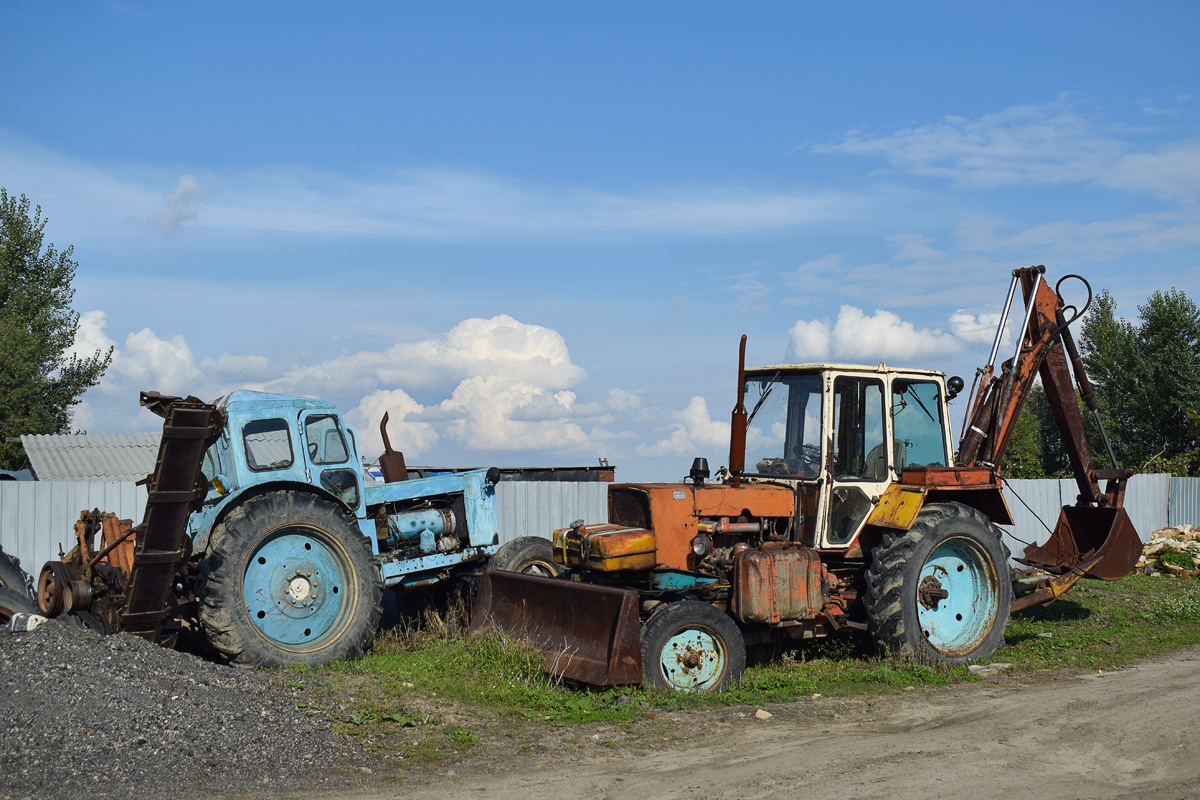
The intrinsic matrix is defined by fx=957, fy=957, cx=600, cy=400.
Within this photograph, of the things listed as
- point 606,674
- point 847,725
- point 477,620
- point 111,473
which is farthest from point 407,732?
point 111,473

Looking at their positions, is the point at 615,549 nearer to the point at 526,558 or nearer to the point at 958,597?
the point at 526,558

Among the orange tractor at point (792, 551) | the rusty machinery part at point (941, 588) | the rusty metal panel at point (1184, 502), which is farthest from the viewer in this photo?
A: the rusty metal panel at point (1184, 502)

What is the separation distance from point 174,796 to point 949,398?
7269mm

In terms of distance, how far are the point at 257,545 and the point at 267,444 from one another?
1.31 m

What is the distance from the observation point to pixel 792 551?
8.01 m

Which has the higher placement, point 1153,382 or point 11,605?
point 1153,382

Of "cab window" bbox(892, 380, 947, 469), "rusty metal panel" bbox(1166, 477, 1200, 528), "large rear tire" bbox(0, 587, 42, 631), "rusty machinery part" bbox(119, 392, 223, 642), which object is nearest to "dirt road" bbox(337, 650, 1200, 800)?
"cab window" bbox(892, 380, 947, 469)

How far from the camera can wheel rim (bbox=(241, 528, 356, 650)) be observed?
8469 millimetres

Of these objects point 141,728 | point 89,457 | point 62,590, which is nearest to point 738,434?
point 141,728

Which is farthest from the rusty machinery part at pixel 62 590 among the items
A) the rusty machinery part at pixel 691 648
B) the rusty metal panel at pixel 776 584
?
the rusty metal panel at pixel 776 584

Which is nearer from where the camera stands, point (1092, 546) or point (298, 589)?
point (298, 589)

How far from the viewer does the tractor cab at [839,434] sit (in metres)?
8.38

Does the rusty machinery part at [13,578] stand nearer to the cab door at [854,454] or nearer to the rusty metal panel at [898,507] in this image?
the cab door at [854,454]

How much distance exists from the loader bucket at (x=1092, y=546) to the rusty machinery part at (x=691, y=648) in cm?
484
